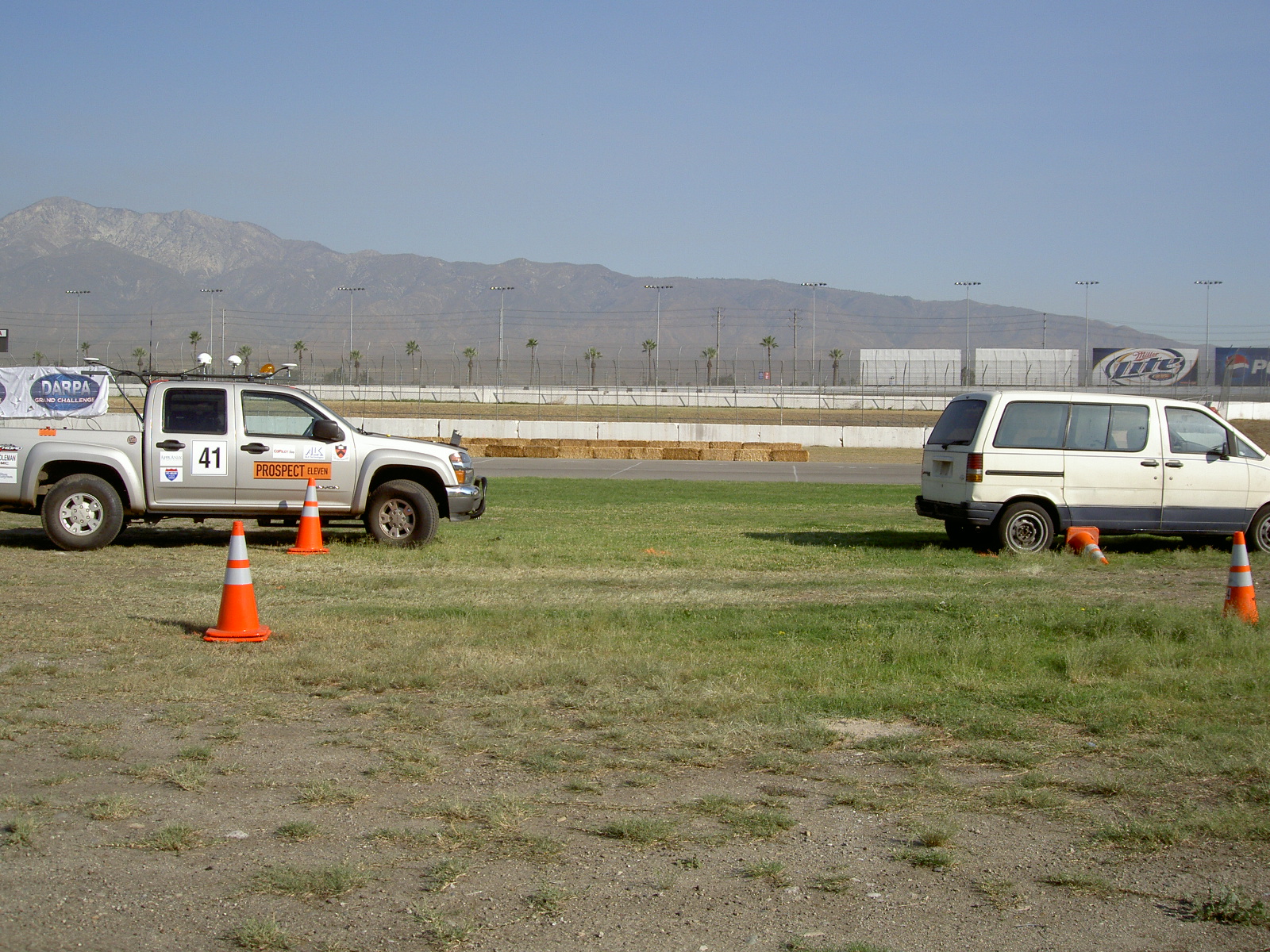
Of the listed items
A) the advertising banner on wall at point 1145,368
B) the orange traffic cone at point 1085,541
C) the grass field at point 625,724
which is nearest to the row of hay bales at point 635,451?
the orange traffic cone at point 1085,541

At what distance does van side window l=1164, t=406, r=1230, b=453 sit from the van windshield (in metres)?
2.42

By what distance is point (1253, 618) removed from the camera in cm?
893

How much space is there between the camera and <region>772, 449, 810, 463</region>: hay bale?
42.6m

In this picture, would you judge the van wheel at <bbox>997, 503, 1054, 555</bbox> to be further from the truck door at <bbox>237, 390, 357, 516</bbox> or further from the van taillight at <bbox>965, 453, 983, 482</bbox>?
the truck door at <bbox>237, 390, 357, 516</bbox>

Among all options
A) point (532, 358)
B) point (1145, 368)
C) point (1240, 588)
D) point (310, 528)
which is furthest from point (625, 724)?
point (1145, 368)

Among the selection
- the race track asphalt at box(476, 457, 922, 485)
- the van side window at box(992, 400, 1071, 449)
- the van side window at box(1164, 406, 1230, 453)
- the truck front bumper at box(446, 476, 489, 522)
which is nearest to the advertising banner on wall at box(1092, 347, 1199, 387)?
the race track asphalt at box(476, 457, 922, 485)

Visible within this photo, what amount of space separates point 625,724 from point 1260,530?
437 inches

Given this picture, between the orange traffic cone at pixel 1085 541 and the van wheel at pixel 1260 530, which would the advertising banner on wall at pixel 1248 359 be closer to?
the van wheel at pixel 1260 530

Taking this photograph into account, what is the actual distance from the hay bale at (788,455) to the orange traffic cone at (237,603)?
34928 mm

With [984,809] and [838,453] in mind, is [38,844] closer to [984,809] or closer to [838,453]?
[984,809]

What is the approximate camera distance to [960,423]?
14.2m

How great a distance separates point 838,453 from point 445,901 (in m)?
44.1

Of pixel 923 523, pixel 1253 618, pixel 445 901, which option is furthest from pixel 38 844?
pixel 923 523

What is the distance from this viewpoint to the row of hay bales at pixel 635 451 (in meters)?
41.5
